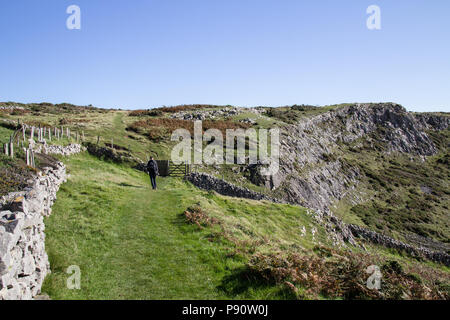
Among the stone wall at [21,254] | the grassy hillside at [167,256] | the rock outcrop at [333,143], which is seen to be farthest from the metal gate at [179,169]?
the stone wall at [21,254]

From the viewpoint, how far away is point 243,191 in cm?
3353

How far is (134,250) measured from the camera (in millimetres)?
12305

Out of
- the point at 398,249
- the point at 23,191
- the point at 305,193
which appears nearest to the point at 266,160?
the point at 305,193

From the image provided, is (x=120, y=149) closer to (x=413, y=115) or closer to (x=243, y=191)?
(x=243, y=191)

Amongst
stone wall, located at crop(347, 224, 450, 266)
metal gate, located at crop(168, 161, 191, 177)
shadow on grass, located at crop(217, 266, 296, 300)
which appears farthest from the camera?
stone wall, located at crop(347, 224, 450, 266)

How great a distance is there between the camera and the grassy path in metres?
9.42

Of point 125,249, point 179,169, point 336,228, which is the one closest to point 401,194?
point 336,228

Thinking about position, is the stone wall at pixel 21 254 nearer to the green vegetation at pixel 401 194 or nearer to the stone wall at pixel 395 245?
the stone wall at pixel 395 245

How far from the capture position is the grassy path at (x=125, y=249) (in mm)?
9422

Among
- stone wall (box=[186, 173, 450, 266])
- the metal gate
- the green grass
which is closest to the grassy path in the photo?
the green grass

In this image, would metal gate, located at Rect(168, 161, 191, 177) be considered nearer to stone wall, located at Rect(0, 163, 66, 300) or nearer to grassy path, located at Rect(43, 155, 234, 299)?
grassy path, located at Rect(43, 155, 234, 299)

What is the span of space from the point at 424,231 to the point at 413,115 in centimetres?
7705

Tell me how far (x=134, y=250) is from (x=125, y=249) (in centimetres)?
40

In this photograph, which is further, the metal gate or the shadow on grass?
the metal gate
